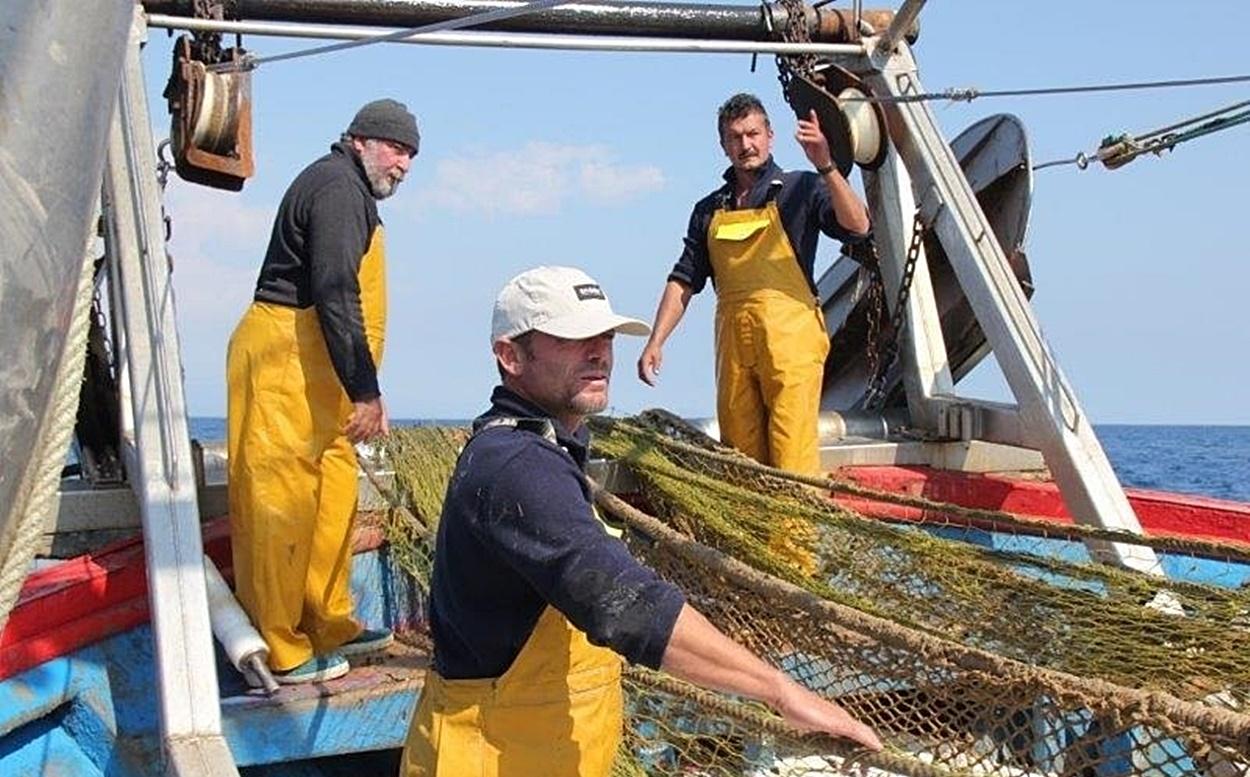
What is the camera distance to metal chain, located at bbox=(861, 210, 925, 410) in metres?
6.47

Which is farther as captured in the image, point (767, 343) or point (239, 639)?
point (767, 343)

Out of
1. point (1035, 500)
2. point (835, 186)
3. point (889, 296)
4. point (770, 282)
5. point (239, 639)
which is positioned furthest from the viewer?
point (889, 296)

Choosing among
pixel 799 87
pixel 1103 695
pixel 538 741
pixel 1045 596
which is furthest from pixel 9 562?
pixel 799 87

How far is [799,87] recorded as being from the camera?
616 centimetres

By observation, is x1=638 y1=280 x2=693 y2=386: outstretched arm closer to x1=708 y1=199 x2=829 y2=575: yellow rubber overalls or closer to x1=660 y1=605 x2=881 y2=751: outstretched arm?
x1=708 y1=199 x2=829 y2=575: yellow rubber overalls

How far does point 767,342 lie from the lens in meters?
5.55

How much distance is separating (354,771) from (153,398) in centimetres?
128

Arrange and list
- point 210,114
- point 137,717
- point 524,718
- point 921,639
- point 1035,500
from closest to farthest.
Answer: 1. point 524,718
2. point 921,639
3. point 137,717
4. point 210,114
5. point 1035,500

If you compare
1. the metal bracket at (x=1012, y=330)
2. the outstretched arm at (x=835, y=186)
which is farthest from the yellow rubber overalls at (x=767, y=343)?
the metal bracket at (x=1012, y=330)

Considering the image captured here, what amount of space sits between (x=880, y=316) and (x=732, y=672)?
4.83m

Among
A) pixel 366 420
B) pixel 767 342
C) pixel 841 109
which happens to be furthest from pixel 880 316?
pixel 366 420

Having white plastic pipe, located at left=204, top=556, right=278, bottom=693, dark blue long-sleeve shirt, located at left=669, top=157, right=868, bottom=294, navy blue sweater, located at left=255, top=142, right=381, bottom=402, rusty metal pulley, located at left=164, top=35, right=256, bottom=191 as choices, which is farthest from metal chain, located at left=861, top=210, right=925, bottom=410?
white plastic pipe, located at left=204, top=556, right=278, bottom=693

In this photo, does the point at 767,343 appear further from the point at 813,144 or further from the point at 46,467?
the point at 46,467

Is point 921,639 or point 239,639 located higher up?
point 921,639
